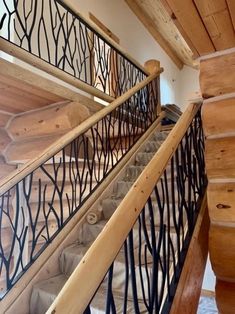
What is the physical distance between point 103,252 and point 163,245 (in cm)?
76

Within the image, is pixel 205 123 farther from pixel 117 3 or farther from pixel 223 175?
pixel 117 3

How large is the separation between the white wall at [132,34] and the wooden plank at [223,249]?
12.1 feet

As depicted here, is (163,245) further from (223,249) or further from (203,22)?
(203,22)

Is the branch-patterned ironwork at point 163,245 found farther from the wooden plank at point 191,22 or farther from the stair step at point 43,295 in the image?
the wooden plank at point 191,22

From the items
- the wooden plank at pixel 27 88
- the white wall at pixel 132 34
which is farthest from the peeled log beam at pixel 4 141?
the white wall at pixel 132 34

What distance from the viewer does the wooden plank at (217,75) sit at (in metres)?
1.64

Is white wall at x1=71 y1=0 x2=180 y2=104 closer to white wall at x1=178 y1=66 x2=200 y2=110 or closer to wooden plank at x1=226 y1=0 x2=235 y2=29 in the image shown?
white wall at x1=178 y1=66 x2=200 y2=110

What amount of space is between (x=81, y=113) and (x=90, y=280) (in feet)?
6.60

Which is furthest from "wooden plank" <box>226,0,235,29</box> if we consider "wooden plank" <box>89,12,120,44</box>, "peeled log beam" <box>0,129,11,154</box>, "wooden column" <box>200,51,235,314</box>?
"wooden plank" <box>89,12,120,44</box>

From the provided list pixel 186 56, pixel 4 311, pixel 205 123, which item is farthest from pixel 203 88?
pixel 186 56

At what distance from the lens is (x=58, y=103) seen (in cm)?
254

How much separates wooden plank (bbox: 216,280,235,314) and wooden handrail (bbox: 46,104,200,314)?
1221 millimetres

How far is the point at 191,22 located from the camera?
1292mm

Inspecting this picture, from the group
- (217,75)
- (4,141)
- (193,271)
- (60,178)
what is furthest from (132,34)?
(193,271)
